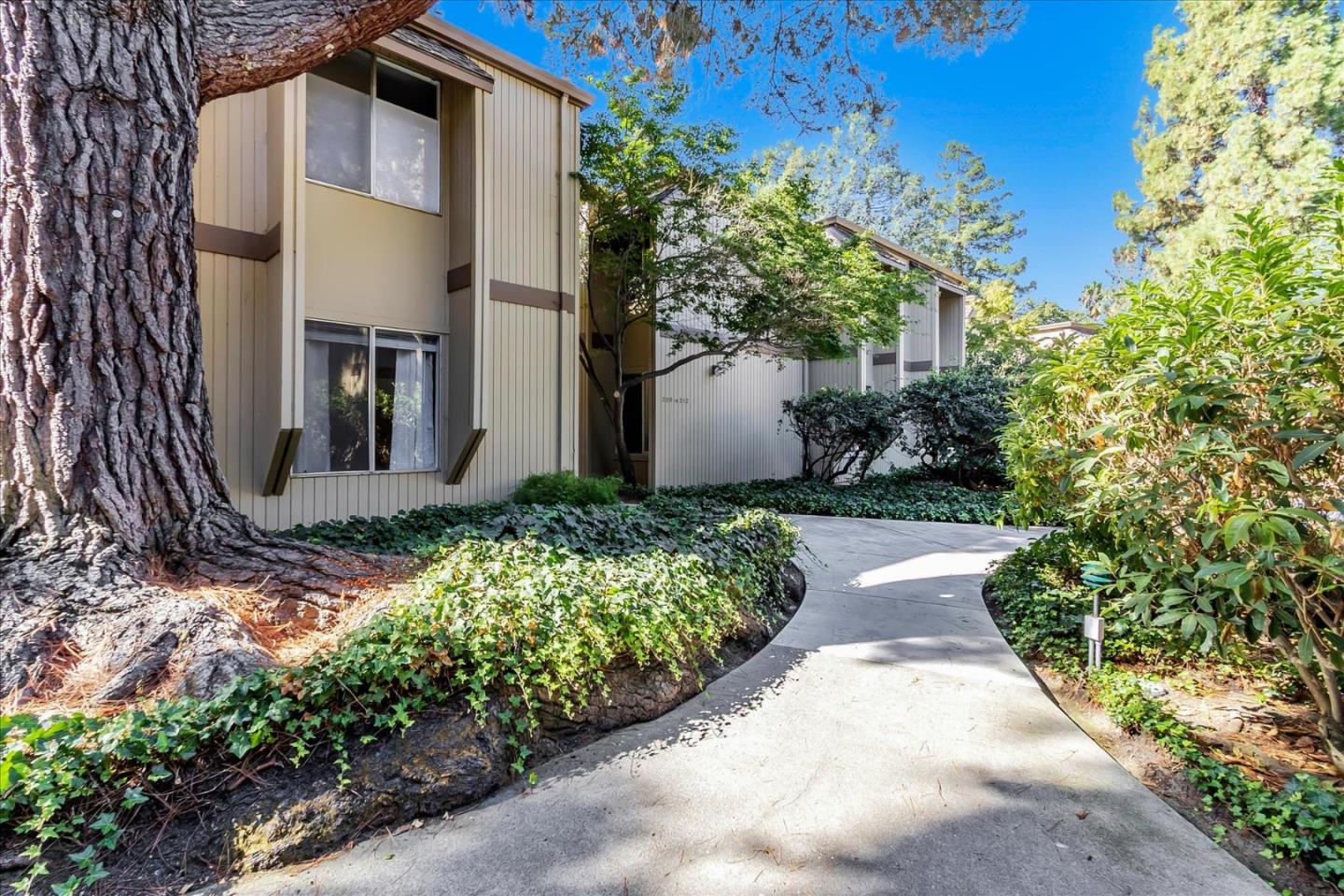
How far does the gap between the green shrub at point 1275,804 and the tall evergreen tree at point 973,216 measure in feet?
107

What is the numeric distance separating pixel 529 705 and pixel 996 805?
183 centimetres

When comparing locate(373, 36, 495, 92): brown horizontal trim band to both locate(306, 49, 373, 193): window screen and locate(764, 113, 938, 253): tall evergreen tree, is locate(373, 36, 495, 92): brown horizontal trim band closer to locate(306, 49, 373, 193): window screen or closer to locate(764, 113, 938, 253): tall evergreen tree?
locate(306, 49, 373, 193): window screen

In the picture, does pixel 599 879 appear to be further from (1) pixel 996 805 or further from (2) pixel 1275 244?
(2) pixel 1275 244

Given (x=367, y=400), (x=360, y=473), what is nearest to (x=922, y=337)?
(x=367, y=400)

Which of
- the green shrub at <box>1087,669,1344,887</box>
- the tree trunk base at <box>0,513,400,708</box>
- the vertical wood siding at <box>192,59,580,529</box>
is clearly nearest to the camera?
the green shrub at <box>1087,669,1344,887</box>

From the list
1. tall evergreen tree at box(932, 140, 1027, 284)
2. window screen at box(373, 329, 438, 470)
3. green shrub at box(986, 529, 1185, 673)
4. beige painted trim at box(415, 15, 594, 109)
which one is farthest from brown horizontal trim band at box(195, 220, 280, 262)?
tall evergreen tree at box(932, 140, 1027, 284)

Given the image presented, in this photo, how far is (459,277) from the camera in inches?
278

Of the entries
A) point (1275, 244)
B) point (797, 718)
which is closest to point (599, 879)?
point (797, 718)

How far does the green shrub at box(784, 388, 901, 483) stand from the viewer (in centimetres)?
1199

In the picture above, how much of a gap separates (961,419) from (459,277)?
893cm

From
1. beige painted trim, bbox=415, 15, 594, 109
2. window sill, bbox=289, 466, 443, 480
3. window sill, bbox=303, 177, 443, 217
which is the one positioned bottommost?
window sill, bbox=289, 466, 443, 480

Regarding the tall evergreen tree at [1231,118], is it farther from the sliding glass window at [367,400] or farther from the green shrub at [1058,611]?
the sliding glass window at [367,400]

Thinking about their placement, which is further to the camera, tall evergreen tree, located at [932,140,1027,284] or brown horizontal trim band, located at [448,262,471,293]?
tall evergreen tree, located at [932,140,1027,284]

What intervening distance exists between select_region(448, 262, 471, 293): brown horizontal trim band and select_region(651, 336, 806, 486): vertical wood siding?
4.73 meters
